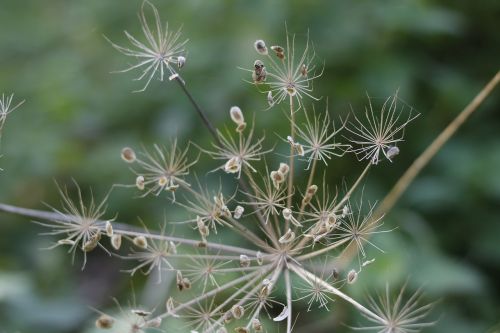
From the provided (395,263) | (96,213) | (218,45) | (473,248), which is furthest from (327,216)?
(218,45)

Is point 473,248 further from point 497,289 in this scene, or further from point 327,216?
point 327,216

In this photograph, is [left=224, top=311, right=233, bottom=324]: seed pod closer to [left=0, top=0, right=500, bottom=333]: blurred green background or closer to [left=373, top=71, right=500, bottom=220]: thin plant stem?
[left=373, top=71, right=500, bottom=220]: thin plant stem

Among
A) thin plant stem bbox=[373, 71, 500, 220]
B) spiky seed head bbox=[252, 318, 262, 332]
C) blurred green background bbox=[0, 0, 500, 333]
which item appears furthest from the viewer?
blurred green background bbox=[0, 0, 500, 333]

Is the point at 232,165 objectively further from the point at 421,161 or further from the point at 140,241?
the point at 421,161

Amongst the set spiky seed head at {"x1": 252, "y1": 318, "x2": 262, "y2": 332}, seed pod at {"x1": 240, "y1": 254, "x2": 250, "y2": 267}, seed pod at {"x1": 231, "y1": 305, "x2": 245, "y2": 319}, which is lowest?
spiky seed head at {"x1": 252, "y1": 318, "x2": 262, "y2": 332}

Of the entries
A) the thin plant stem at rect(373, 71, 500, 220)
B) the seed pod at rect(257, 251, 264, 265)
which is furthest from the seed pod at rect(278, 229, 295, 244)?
the thin plant stem at rect(373, 71, 500, 220)

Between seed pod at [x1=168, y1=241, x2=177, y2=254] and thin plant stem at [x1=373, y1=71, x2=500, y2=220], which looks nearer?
seed pod at [x1=168, y1=241, x2=177, y2=254]

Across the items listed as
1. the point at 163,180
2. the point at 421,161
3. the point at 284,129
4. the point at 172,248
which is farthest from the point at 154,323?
the point at 284,129

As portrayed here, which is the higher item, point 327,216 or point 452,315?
point 452,315

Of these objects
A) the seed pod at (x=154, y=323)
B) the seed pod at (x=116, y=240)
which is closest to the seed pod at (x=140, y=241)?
the seed pod at (x=116, y=240)
